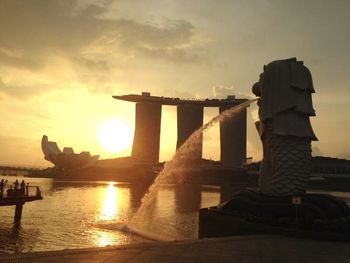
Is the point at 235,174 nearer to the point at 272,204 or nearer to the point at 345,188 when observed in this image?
the point at 345,188

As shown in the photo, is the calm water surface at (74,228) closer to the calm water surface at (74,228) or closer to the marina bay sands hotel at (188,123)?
the calm water surface at (74,228)

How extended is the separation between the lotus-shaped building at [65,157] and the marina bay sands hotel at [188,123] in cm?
1798

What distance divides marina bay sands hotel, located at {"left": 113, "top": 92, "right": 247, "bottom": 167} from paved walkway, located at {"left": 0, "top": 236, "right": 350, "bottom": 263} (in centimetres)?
14422

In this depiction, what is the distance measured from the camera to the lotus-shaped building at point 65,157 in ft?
513

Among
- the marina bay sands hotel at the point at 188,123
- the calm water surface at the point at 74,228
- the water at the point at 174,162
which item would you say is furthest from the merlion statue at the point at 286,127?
the marina bay sands hotel at the point at 188,123

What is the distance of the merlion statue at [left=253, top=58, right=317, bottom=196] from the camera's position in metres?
22.3

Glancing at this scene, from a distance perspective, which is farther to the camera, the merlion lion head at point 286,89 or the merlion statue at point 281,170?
the merlion lion head at point 286,89

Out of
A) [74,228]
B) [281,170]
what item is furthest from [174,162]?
[281,170]

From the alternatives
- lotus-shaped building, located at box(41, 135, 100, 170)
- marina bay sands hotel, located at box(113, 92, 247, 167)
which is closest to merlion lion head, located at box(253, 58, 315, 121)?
marina bay sands hotel, located at box(113, 92, 247, 167)

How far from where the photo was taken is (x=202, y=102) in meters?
161

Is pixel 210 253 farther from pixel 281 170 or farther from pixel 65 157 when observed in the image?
pixel 65 157

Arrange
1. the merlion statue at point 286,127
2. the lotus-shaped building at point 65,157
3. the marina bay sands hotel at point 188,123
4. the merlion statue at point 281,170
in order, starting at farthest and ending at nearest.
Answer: the marina bay sands hotel at point 188,123 → the lotus-shaped building at point 65,157 → the merlion statue at point 286,127 → the merlion statue at point 281,170

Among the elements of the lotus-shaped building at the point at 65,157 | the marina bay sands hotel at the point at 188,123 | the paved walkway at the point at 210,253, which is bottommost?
the paved walkway at the point at 210,253

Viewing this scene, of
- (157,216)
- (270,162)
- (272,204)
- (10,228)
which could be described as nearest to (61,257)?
(272,204)
